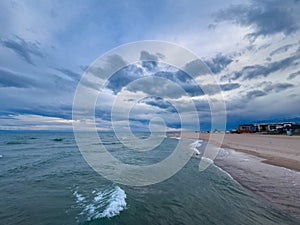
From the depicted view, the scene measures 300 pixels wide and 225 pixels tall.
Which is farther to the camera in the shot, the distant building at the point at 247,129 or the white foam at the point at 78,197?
the distant building at the point at 247,129

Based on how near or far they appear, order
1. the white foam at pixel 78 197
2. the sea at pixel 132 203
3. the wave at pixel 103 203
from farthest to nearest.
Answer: the white foam at pixel 78 197 < the wave at pixel 103 203 < the sea at pixel 132 203

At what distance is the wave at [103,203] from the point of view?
18.9ft

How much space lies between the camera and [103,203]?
21.9ft

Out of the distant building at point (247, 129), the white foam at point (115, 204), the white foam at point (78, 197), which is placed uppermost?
the distant building at point (247, 129)

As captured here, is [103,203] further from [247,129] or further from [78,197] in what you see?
[247,129]

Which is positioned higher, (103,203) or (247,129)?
(247,129)

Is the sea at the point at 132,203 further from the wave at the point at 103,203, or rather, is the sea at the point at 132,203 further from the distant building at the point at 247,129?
the distant building at the point at 247,129

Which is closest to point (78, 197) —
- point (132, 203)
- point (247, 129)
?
point (132, 203)

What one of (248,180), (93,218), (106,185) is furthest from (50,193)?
(248,180)

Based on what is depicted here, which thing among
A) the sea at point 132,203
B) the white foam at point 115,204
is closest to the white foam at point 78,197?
the sea at point 132,203

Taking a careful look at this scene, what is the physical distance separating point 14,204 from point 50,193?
1393 mm

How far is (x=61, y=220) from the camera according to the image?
528 centimetres

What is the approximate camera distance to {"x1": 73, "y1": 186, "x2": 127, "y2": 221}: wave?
5.78 metres

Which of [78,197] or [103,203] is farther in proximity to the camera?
[78,197]
